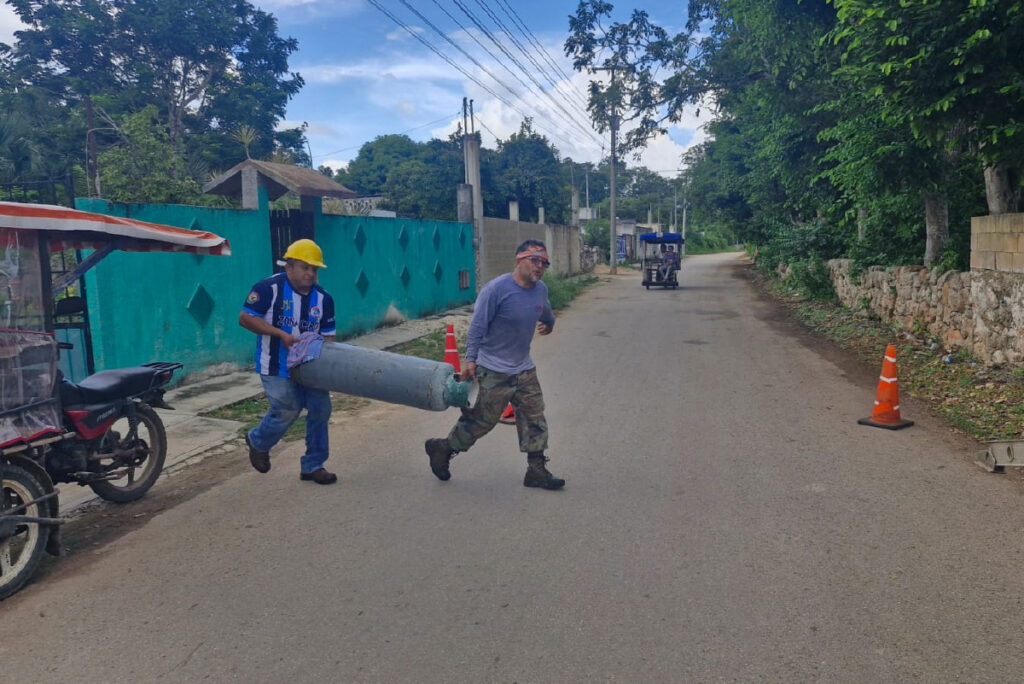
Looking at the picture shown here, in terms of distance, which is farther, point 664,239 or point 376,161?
point 376,161

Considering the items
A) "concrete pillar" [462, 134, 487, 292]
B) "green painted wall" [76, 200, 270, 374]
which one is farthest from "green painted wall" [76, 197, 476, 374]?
"concrete pillar" [462, 134, 487, 292]

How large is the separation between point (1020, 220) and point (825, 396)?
2.97 m

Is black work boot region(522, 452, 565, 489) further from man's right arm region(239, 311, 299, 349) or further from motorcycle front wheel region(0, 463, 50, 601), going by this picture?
motorcycle front wheel region(0, 463, 50, 601)

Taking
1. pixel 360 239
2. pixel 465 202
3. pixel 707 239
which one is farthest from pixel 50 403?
pixel 707 239

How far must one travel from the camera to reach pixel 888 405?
6770mm


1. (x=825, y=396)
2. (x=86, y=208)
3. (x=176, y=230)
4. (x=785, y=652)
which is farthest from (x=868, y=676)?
(x=86, y=208)

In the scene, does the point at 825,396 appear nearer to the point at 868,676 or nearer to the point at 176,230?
the point at 868,676

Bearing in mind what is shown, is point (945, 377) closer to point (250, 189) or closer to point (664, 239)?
point (250, 189)

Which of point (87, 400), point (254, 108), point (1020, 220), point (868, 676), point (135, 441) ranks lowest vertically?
point (868, 676)

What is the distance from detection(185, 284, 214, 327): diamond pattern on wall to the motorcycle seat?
378cm

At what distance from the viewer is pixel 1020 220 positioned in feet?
27.4

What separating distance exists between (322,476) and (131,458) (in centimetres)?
122

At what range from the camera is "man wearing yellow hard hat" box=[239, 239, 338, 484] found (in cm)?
495

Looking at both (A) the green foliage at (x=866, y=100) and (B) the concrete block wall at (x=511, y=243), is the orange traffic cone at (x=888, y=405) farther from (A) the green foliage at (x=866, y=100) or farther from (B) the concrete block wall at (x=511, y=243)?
(B) the concrete block wall at (x=511, y=243)
